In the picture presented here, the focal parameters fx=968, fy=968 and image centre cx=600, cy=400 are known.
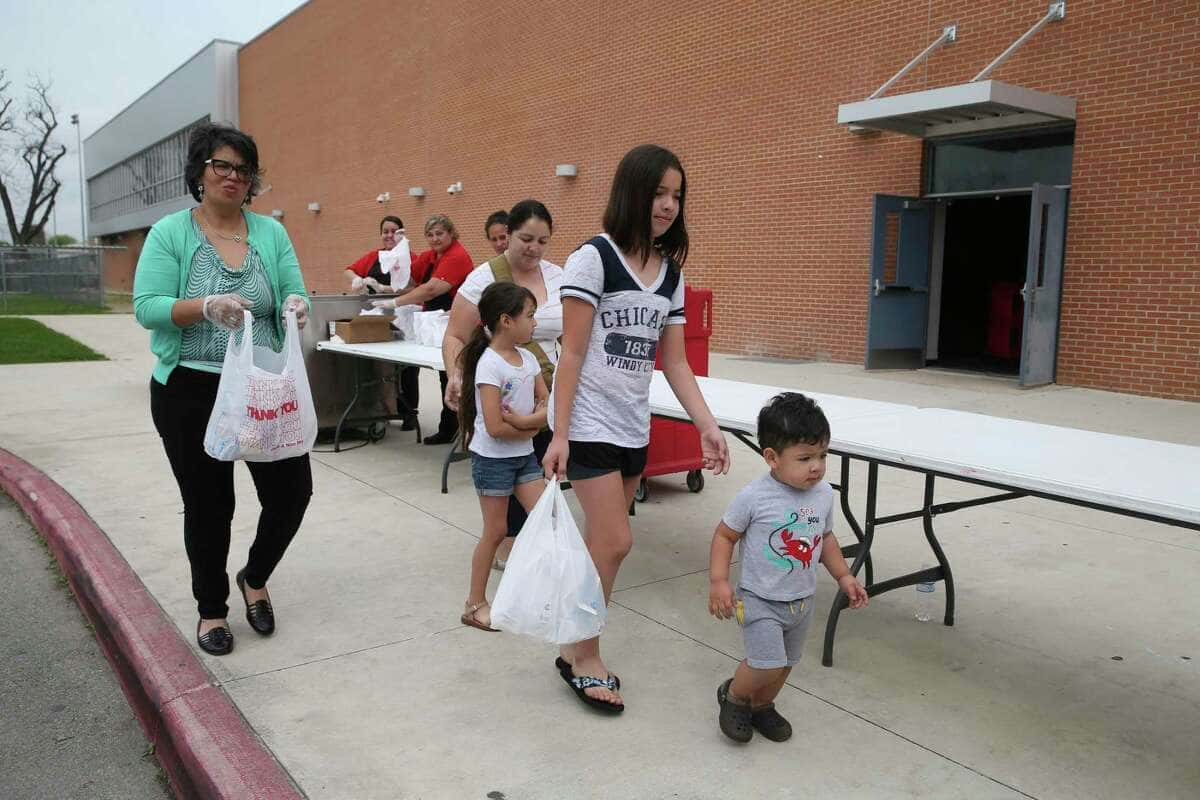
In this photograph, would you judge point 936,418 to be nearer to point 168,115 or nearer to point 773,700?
point 773,700

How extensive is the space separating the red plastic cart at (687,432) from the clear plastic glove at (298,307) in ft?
8.63

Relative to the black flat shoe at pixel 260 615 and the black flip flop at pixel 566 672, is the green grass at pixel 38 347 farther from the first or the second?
the black flip flop at pixel 566 672

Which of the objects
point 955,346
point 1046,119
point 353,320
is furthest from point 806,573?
point 955,346

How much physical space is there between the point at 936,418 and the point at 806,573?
1516 mm

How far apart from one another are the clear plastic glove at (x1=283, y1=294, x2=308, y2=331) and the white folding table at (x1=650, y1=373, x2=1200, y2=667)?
1529 millimetres

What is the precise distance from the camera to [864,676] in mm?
3500

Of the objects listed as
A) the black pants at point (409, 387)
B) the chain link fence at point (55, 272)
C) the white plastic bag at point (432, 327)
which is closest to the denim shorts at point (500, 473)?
the white plastic bag at point (432, 327)

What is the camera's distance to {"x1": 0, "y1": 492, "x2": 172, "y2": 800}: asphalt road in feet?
9.73

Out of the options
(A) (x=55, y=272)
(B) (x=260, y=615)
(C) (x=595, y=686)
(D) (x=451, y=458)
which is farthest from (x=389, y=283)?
(A) (x=55, y=272)

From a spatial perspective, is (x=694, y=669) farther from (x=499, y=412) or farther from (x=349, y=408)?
(x=349, y=408)

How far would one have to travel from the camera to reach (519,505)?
4.37m

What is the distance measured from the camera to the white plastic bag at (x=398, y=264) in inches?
337

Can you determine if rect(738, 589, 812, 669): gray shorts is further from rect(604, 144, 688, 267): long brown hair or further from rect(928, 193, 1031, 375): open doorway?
rect(928, 193, 1031, 375): open doorway

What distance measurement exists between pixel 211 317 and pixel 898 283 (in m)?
11.2
